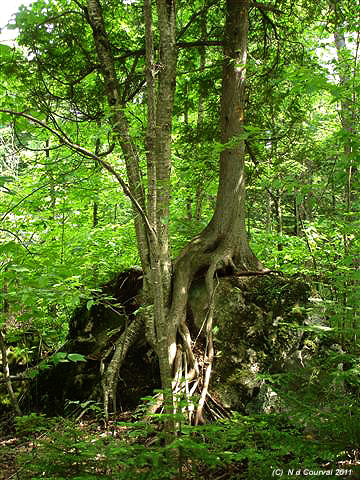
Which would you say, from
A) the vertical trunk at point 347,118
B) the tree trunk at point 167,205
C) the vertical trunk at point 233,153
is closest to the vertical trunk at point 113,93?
the tree trunk at point 167,205

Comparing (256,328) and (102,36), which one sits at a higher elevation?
(102,36)

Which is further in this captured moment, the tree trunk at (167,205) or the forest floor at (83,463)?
the tree trunk at (167,205)

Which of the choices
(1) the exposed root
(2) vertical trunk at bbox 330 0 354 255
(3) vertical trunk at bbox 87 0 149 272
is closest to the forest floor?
(1) the exposed root

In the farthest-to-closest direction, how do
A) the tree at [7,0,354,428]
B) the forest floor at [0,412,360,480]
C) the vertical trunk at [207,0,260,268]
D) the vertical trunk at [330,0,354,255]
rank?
the vertical trunk at [207,0,260,268], the tree at [7,0,354,428], the vertical trunk at [330,0,354,255], the forest floor at [0,412,360,480]

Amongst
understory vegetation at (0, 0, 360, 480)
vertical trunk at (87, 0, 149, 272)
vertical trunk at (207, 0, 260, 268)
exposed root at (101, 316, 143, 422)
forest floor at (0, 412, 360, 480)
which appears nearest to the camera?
forest floor at (0, 412, 360, 480)

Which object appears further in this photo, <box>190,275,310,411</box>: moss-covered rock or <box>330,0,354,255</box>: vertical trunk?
<box>190,275,310,411</box>: moss-covered rock

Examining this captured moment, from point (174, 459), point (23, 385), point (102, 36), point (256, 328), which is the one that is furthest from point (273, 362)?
point (102, 36)

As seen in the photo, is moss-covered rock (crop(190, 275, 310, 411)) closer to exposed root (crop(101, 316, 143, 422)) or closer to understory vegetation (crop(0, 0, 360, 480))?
understory vegetation (crop(0, 0, 360, 480))

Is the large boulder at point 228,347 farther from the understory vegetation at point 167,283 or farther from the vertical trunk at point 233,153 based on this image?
the vertical trunk at point 233,153

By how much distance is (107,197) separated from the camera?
10281 mm

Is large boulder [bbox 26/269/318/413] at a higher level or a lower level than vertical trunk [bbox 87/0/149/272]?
lower

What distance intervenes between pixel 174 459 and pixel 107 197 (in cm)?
877

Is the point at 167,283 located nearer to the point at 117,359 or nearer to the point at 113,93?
the point at 117,359

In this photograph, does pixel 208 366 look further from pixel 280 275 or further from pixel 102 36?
pixel 102 36
